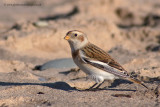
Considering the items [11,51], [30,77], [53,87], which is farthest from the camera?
[11,51]

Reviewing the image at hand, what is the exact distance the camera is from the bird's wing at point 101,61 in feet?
15.8

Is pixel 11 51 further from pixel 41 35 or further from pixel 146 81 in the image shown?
pixel 146 81

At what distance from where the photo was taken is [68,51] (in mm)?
8633

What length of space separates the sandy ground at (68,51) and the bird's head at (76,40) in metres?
0.65

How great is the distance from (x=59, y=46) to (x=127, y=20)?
4.16 metres

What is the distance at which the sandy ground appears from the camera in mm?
4469

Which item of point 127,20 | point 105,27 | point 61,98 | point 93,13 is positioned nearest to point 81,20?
point 105,27

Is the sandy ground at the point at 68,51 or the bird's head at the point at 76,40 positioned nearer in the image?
the sandy ground at the point at 68,51

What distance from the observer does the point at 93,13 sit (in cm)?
1181

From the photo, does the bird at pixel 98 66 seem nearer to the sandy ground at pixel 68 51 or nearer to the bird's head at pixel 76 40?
the bird's head at pixel 76 40

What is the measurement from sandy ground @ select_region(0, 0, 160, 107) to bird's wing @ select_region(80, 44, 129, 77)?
1.00 ft

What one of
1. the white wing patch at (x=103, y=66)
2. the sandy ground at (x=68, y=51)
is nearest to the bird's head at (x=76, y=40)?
the white wing patch at (x=103, y=66)

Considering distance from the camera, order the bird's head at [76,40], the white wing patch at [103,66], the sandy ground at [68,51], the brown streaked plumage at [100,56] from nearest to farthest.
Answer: the sandy ground at [68,51], the white wing patch at [103,66], the brown streaked plumage at [100,56], the bird's head at [76,40]

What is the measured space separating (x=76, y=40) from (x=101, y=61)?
21.9 inches
